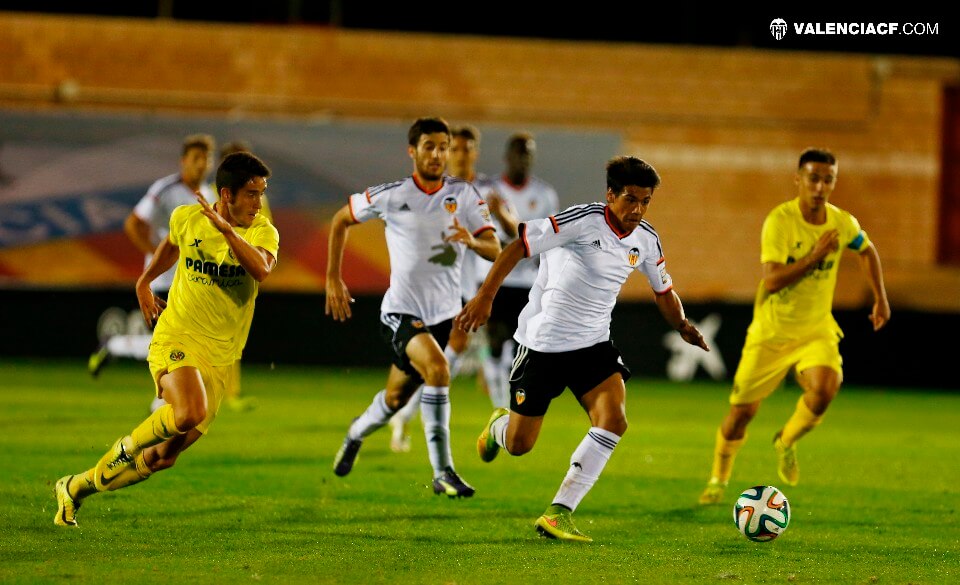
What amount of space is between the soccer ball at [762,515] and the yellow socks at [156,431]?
279 cm

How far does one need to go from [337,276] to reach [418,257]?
0.58 metres

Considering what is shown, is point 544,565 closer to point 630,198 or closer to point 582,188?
point 630,198

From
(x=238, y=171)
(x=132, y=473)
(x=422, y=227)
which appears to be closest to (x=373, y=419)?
(x=422, y=227)

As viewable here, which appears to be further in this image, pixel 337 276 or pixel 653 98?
pixel 653 98

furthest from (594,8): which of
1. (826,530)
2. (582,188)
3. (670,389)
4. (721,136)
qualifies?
(826,530)

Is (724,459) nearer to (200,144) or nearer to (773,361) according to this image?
(773,361)

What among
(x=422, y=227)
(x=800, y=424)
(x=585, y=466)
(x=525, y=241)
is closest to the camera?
(x=525, y=241)

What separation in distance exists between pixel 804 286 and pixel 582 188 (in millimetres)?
11580

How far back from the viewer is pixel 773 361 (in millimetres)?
8539

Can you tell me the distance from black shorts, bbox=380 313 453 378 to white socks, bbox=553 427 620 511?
174cm

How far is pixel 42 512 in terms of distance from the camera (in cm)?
702

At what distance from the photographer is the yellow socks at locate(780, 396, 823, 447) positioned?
8625 millimetres

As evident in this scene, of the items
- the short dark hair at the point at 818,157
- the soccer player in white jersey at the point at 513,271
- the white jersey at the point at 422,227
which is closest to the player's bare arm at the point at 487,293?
the white jersey at the point at 422,227

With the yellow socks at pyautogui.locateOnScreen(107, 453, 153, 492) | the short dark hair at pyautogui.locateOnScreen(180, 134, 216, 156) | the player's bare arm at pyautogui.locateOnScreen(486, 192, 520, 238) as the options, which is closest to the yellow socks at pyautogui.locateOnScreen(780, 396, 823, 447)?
the player's bare arm at pyautogui.locateOnScreen(486, 192, 520, 238)
